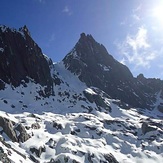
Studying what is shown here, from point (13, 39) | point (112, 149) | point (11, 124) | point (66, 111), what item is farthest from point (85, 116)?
point (13, 39)

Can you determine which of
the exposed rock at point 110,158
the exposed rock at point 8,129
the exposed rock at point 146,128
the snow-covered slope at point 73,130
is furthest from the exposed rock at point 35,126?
the exposed rock at point 146,128

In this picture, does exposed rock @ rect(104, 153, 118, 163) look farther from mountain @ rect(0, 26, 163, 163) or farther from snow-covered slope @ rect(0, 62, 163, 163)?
snow-covered slope @ rect(0, 62, 163, 163)

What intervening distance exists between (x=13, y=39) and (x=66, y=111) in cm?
6165

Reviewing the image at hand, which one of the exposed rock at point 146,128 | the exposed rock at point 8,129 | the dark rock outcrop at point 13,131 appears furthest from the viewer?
the exposed rock at point 146,128

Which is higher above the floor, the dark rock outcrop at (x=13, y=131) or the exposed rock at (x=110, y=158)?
the exposed rock at (x=110, y=158)

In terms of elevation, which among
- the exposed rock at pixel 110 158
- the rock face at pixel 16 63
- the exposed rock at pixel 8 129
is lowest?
the exposed rock at pixel 8 129

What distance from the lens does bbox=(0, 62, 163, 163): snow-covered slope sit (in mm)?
104988

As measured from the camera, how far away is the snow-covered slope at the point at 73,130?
105 meters

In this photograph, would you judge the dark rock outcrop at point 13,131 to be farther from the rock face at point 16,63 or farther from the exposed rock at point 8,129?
the rock face at point 16,63

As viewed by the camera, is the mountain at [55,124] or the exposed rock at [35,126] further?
the exposed rock at [35,126]

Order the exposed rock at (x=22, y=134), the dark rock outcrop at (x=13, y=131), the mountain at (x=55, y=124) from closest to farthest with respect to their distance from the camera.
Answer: the dark rock outcrop at (x=13, y=131) → the mountain at (x=55, y=124) → the exposed rock at (x=22, y=134)

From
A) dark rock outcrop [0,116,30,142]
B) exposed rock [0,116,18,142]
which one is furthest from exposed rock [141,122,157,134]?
exposed rock [0,116,18,142]

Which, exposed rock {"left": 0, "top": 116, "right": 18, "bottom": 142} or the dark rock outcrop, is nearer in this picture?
exposed rock {"left": 0, "top": 116, "right": 18, "bottom": 142}

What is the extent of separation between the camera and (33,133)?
11650 cm
